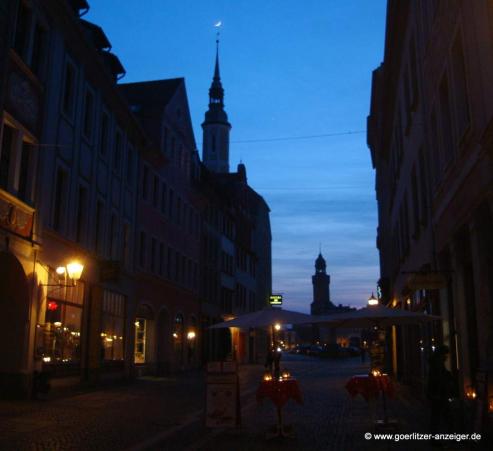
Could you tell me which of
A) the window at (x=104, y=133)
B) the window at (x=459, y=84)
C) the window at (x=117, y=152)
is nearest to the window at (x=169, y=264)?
the window at (x=117, y=152)

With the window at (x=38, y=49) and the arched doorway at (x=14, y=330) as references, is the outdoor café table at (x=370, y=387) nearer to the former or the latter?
the arched doorway at (x=14, y=330)

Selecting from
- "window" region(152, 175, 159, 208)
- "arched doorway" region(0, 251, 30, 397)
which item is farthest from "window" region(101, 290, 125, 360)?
"arched doorway" region(0, 251, 30, 397)

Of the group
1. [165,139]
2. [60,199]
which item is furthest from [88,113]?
[165,139]

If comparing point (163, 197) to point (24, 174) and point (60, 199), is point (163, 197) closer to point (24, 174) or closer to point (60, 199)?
point (60, 199)

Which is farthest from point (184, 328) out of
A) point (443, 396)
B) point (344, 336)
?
point (344, 336)

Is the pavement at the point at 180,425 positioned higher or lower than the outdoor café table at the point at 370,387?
lower

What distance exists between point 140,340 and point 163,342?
3598mm

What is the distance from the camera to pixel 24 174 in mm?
19172

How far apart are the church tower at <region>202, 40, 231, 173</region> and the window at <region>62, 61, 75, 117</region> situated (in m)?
93.0

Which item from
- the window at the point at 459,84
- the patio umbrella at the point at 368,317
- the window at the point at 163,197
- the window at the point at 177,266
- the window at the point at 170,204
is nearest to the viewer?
the patio umbrella at the point at 368,317

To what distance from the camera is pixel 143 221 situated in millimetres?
33250

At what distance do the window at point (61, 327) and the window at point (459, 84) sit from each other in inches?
536

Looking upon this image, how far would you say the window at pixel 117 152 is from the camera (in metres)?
28.8

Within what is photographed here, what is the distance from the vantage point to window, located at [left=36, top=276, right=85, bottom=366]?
20.2m
